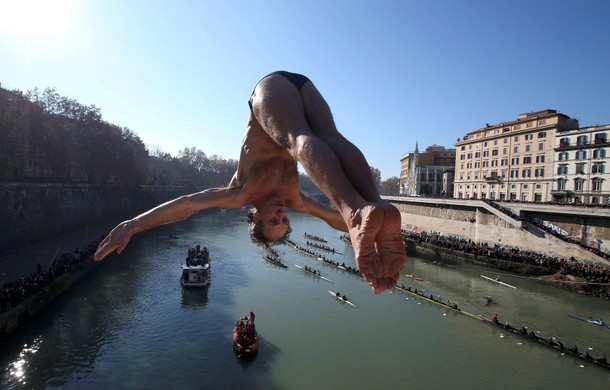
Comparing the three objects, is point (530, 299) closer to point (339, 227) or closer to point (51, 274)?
point (339, 227)

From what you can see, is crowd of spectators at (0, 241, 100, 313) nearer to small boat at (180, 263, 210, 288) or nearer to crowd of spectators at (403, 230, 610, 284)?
small boat at (180, 263, 210, 288)

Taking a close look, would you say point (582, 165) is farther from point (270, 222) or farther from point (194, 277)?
point (270, 222)

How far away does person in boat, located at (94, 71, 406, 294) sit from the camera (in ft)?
5.18

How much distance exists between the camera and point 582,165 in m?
29.6

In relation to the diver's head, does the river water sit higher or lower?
lower

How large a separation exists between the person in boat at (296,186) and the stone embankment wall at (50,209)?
2252cm

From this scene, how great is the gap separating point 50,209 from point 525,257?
32607mm

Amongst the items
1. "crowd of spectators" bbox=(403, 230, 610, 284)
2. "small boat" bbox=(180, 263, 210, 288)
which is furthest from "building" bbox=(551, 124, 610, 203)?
"small boat" bbox=(180, 263, 210, 288)

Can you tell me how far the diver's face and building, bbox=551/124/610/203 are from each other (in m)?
34.1

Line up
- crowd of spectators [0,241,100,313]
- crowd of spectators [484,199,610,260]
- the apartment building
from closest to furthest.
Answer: crowd of spectators [0,241,100,313]
crowd of spectators [484,199,610,260]
the apartment building

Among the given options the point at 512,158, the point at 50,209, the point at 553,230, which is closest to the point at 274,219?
the point at 553,230

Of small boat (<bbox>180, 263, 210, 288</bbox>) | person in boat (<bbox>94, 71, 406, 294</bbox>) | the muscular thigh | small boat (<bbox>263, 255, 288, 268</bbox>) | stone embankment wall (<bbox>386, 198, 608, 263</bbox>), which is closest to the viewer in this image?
person in boat (<bbox>94, 71, 406, 294</bbox>)

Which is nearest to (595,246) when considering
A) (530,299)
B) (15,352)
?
(530,299)

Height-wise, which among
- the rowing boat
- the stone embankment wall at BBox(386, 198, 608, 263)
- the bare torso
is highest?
the bare torso
